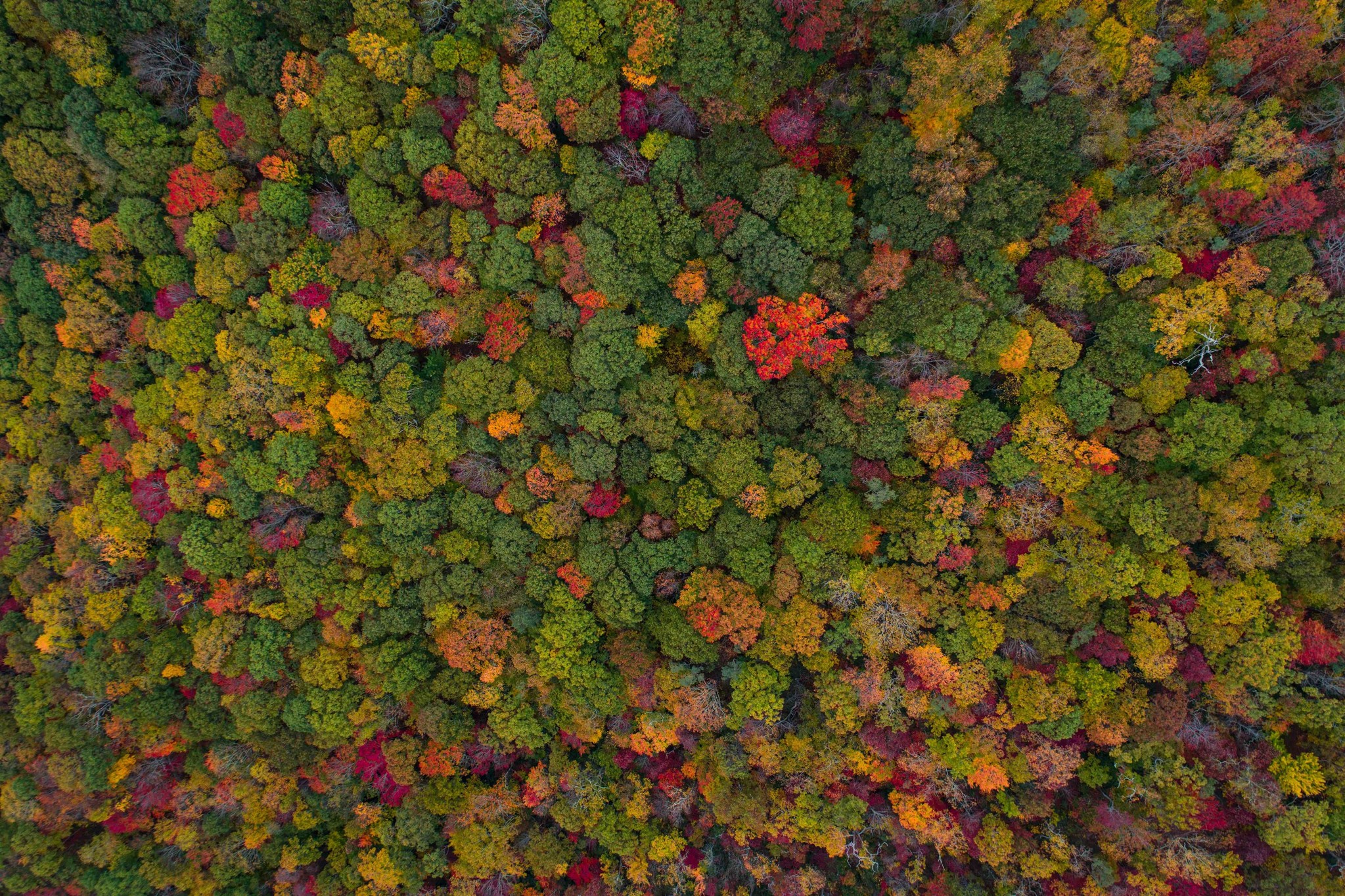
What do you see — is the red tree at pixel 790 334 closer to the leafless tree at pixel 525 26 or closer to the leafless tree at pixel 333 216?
the leafless tree at pixel 525 26

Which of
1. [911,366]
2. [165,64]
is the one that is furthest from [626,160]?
[165,64]

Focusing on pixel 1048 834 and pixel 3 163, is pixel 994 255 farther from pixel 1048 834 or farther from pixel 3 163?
pixel 3 163

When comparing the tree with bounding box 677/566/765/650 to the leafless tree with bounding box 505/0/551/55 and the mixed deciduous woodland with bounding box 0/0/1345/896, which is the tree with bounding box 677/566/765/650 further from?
the leafless tree with bounding box 505/0/551/55

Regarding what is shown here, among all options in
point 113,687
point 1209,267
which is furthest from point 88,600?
point 1209,267

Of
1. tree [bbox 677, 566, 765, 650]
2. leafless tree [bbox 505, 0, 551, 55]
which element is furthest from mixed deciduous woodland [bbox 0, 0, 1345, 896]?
tree [bbox 677, 566, 765, 650]

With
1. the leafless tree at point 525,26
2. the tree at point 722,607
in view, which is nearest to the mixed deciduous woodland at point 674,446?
the leafless tree at point 525,26

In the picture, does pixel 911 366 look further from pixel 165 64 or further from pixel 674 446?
pixel 165 64

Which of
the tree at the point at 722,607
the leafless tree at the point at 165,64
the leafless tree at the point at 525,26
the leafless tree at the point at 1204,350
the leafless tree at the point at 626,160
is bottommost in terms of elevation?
the tree at the point at 722,607

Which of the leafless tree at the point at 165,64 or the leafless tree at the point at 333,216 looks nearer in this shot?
the leafless tree at the point at 165,64
